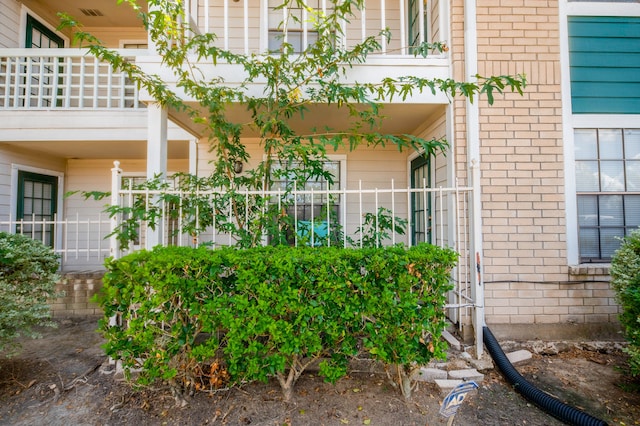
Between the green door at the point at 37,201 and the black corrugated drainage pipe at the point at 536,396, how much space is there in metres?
7.17

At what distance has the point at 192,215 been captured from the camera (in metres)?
3.20

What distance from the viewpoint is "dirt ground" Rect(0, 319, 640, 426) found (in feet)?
7.90

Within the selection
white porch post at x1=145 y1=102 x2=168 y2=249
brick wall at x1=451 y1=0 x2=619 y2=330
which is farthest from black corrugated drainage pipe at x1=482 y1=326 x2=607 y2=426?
white porch post at x1=145 y1=102 x2=168 y2=249

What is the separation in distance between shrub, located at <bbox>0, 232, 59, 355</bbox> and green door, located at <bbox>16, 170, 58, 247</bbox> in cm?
292

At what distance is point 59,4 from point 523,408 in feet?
32.3

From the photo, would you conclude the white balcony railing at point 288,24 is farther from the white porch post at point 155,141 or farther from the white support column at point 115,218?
the white support column at point 115,218

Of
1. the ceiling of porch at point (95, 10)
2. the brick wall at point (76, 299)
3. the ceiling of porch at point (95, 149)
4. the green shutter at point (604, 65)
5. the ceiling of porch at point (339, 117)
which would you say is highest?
the ceiling of porch at point (95, 10)

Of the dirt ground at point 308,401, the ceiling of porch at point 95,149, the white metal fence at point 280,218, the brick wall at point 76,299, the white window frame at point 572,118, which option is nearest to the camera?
the dirt ground at point 308,401

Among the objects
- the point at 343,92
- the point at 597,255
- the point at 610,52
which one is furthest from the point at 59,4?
the point at 597,255

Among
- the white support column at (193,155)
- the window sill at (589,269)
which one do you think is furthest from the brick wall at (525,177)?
the white support column at (193,155)

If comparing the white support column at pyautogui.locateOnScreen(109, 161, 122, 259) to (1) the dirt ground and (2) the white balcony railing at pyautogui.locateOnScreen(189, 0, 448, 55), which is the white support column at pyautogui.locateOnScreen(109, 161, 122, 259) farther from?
(2) the white balcony railing at pyautogui.locateOnScreen(189, 0, 448, 55)

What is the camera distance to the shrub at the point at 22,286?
2.82 meters

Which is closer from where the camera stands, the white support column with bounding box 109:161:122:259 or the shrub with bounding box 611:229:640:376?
the shrub with bounding box 611:229:640:376

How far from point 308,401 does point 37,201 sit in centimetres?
674
